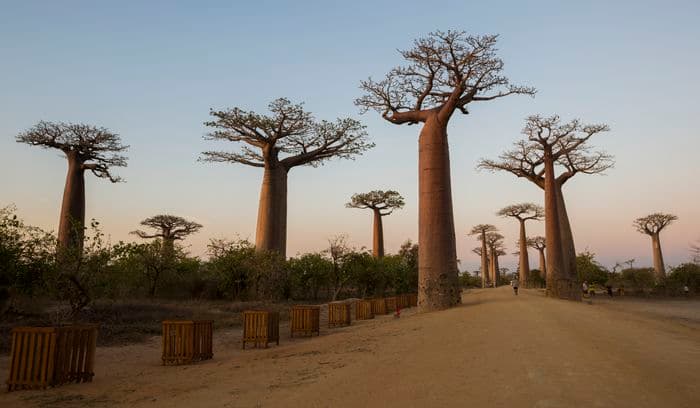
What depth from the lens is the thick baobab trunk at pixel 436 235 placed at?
15.7 metres

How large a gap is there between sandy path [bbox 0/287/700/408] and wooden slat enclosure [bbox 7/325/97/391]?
250mm

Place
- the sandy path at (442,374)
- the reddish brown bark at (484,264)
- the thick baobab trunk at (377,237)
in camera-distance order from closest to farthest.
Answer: the sandy path at (442,374), the thick baobab trunk at (377,237), the reddish brown bark at (484,264)

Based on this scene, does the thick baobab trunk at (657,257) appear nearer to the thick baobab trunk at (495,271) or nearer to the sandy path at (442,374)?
the thick baobab trunk at (495,271)

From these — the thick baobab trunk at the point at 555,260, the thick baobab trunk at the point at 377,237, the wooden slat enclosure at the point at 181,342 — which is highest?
the thick baobab trunk at the point at 377,237

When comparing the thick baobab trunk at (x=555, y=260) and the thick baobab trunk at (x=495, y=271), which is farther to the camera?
the thick baobab trunk at (x=495, y=271)

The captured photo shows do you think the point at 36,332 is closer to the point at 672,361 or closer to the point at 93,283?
the point at 93,283

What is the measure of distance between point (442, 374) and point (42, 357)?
5964mm

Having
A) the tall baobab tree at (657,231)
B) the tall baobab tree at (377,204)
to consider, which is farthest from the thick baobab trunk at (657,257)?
the tall baobab tree at (377,204)

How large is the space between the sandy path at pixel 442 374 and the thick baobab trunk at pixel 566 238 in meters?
16.7

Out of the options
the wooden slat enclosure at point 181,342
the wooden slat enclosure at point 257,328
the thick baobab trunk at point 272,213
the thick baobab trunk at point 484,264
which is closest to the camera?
the wooden slat enclosure at point 181,342

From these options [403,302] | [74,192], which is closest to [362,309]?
[403,302]

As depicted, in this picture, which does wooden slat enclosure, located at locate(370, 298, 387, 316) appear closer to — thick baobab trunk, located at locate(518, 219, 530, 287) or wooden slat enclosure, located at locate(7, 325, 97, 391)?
wooden slat enclosure, located at locate(7, 325, 97, 391)

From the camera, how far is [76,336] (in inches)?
289

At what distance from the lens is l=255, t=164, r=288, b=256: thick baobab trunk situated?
2492 centimetres
